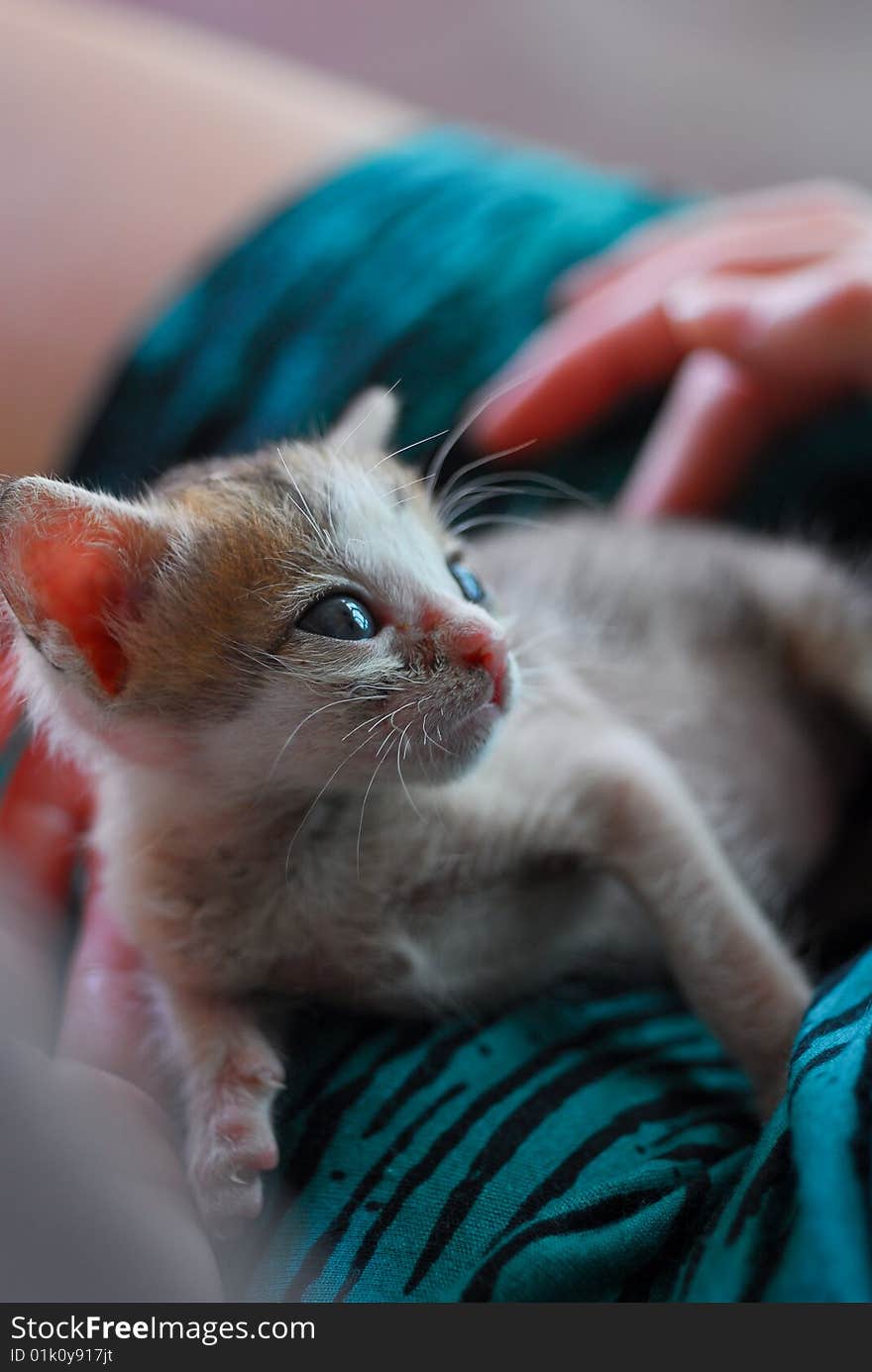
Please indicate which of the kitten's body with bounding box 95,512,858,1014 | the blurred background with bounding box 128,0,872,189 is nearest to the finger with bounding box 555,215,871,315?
the kitten's body with bounding box 95,512,858,1014

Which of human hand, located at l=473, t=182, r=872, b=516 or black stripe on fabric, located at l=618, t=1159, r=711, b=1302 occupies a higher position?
human hand, located at l=473, t=182, r=872, b=516

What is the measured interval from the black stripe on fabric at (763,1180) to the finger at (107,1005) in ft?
1.25

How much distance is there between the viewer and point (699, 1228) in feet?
1.94

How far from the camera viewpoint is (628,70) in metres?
2.51

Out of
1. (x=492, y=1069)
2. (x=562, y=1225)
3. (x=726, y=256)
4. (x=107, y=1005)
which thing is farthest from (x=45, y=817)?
(x=726, y=256)

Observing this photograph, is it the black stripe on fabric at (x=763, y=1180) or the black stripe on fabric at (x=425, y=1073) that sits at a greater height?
the black stripe on fabric at (x=763, y=1180)

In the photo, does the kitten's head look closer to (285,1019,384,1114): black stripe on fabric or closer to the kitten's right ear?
the kitten's right ear

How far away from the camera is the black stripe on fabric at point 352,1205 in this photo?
0.56 meters

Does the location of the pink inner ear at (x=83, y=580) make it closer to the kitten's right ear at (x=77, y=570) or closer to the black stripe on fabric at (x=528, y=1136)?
the kitten's right ear at (x=77, y=570)

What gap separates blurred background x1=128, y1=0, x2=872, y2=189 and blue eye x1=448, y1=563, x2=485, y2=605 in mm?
2017

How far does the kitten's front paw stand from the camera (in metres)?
0.63

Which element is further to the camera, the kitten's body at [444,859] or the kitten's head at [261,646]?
the kitten's body at [444,859]

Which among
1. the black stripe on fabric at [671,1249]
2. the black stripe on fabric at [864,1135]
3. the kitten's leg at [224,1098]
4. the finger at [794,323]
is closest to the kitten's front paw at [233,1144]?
the kitten's leg at [224,1098]

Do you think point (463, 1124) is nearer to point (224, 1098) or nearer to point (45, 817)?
point (224, 1098)
